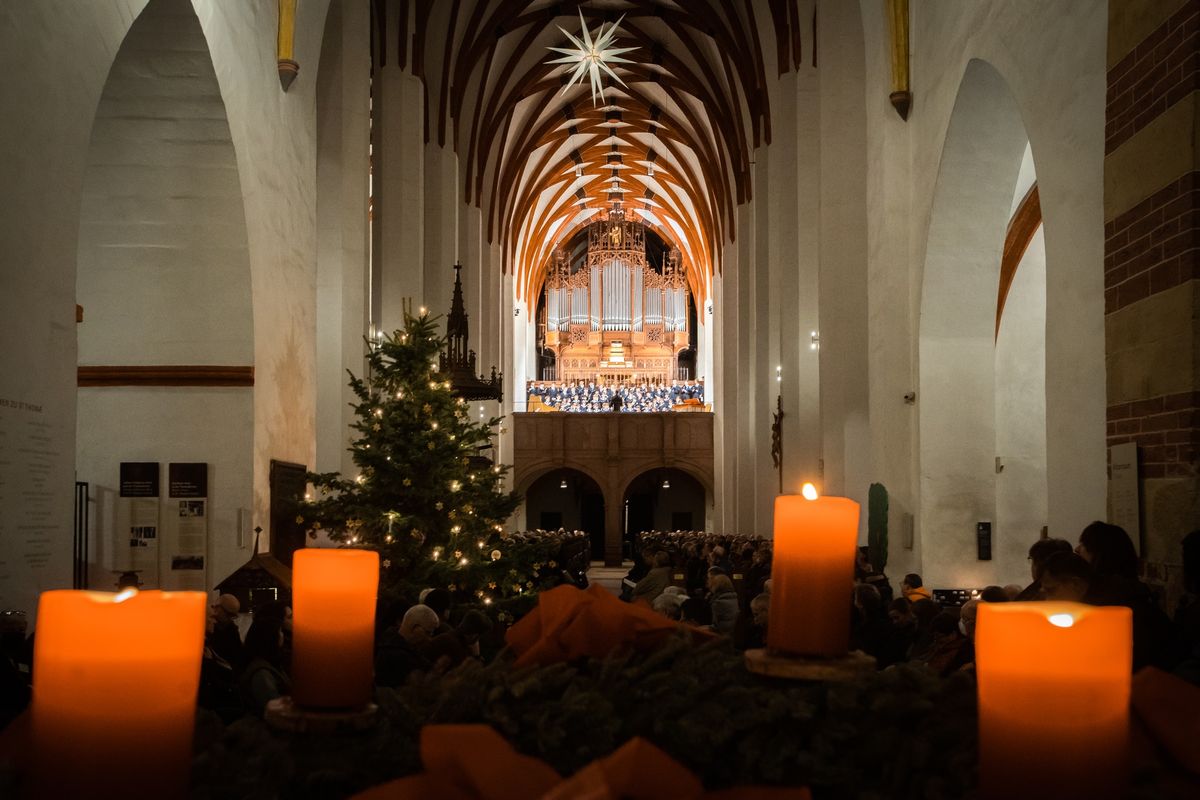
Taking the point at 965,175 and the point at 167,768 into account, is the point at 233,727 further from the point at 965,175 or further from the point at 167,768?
the point at 965,175

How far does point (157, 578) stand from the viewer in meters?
9.05

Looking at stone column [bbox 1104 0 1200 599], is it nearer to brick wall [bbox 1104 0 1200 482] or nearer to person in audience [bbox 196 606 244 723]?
brick wall [bbox 1104 0 1200 482]

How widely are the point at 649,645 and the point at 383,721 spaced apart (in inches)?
14.5

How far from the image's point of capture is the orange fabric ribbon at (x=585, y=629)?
1.63 metres

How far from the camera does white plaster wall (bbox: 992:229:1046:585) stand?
11.4m

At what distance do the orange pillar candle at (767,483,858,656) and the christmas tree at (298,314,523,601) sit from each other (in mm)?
8118

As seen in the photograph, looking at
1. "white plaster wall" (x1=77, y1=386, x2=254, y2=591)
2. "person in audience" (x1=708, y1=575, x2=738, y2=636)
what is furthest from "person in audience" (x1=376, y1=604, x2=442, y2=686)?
"white plaster wall" (x1=77, y1=386, x2=254, y2=591)

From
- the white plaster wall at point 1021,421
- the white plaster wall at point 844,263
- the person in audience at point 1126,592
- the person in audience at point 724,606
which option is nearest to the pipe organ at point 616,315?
the white plaster wall at point 844,263

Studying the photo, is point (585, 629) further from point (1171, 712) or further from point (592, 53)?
point (592, 53)

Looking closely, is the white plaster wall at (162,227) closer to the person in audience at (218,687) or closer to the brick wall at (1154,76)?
the person in audience at (218,687)

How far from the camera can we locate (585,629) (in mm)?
1649

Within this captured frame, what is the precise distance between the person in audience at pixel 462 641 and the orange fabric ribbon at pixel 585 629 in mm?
2647

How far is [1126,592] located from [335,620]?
259 centimetres

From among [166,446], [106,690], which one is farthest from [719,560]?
[106,690]
